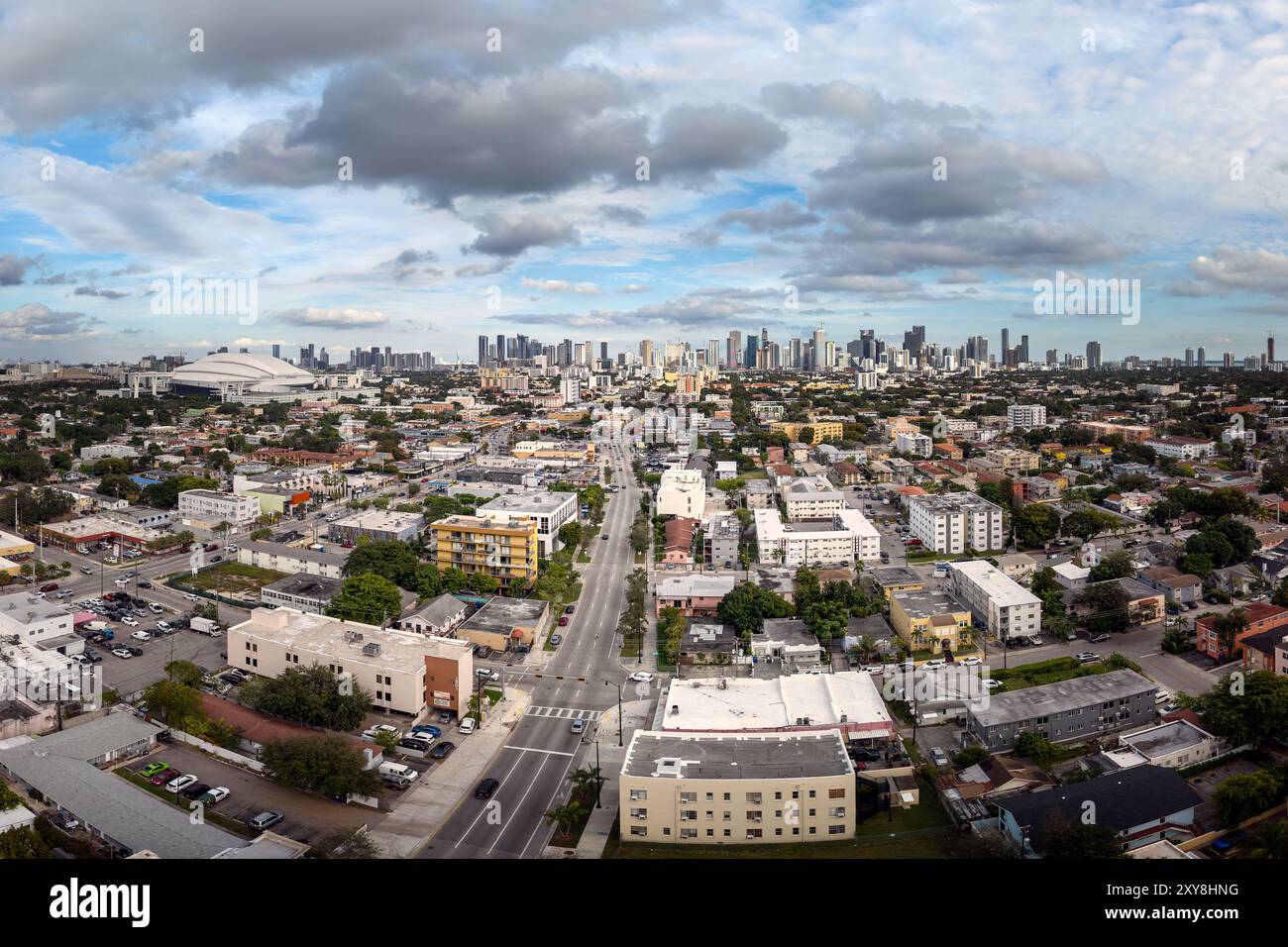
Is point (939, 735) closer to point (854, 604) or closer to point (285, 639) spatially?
point (854, 604)

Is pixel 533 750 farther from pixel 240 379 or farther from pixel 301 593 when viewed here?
pixel 240 379

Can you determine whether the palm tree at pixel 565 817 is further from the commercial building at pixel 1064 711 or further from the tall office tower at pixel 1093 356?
the tall office tower at pixel 1093 356

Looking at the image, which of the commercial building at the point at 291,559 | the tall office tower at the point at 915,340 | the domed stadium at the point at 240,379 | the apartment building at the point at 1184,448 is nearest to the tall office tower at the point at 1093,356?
the tall office tower at the point at 915,340

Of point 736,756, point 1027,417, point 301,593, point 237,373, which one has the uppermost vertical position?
point 237,373

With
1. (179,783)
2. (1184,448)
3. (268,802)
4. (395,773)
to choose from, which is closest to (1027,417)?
(1184,448)

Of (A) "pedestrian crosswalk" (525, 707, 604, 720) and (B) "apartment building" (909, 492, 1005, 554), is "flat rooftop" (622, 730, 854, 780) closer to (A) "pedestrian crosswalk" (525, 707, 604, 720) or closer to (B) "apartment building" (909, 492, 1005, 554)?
(A) "pedestrian crosswalk" (525, 707, 604, 720)

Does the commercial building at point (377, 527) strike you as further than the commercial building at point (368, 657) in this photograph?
Yes
